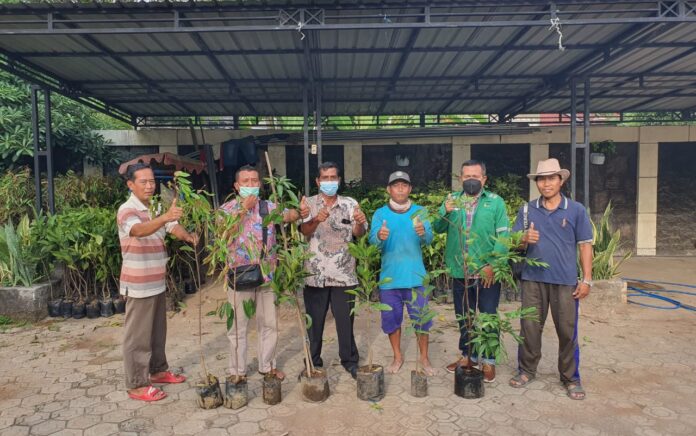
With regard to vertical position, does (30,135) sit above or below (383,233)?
above

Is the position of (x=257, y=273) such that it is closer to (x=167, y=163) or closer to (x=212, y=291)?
(x=212, y=291)

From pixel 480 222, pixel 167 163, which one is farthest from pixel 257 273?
pixel 167 163

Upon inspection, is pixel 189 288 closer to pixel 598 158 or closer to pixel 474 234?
pixel 474 234

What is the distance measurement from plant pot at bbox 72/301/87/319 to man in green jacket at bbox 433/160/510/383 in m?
4.60

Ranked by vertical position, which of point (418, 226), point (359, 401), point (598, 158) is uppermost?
point (598, 158)

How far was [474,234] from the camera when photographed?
3.46m

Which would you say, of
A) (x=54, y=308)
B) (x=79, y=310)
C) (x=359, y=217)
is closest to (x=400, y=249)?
(x=359, y=217)

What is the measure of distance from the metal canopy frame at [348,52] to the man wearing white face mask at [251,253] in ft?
6.78

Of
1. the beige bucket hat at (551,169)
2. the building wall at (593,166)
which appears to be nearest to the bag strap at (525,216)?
the beige bucket hat at (551,169)

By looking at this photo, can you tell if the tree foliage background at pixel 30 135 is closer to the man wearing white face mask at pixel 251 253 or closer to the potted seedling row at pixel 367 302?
the man wearing white face mask at pixel 251 253

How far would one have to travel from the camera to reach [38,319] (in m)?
5.46

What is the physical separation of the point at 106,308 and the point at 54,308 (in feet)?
2.06

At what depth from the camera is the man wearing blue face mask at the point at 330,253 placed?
3.49m

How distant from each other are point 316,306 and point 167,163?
4.47 meters
